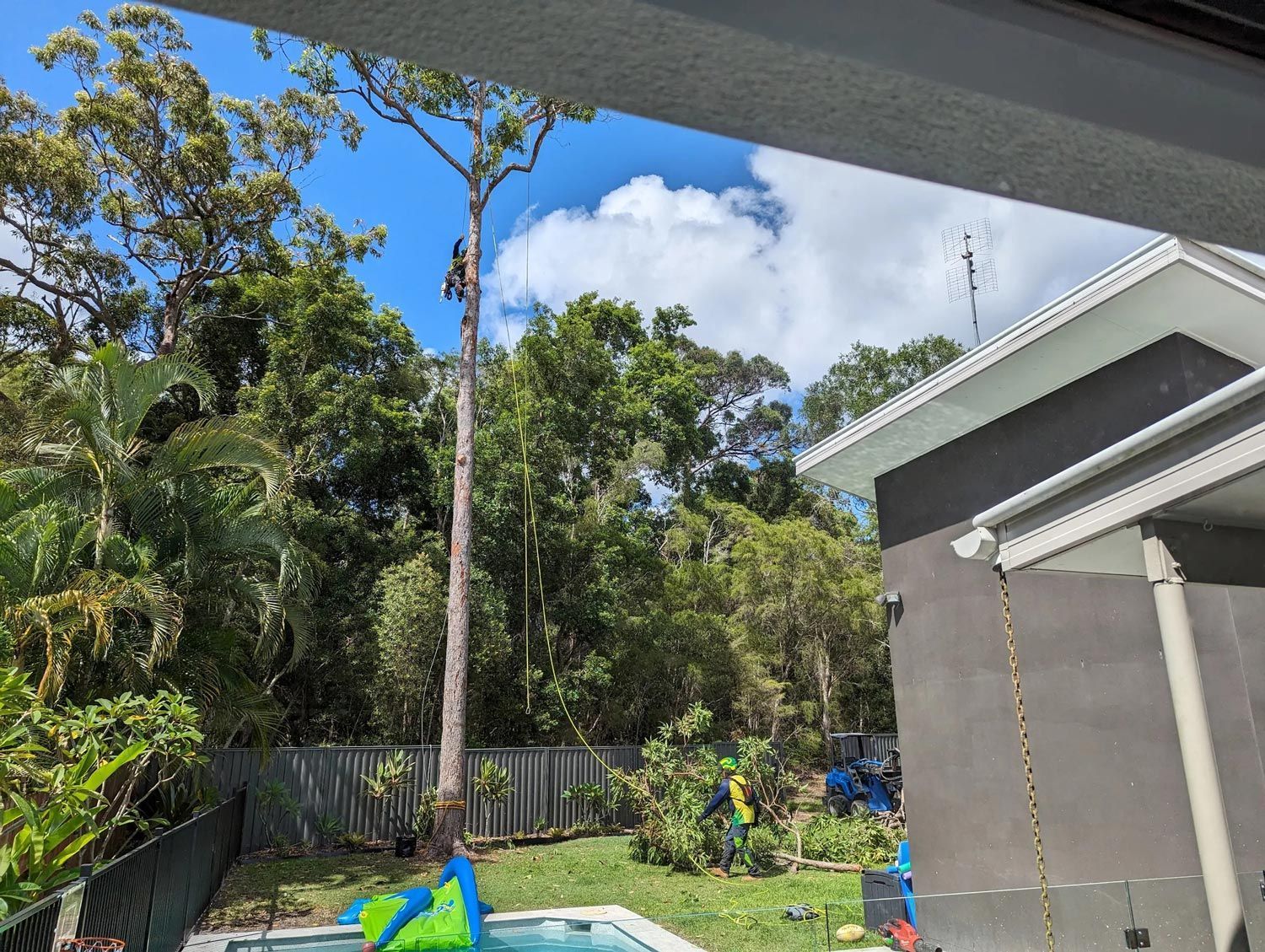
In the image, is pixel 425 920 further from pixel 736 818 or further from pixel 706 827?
pixel 706 827

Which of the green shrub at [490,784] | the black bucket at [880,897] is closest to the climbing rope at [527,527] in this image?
the green shrub at [490,784]

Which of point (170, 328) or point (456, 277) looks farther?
point (170, 328)

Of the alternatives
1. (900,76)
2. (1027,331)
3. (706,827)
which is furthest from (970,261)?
(900,76)

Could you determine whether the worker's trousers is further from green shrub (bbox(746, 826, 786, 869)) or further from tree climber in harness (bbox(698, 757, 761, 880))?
green shrub (bbox(746, 826, 786, 869))

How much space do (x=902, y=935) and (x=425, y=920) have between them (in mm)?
4414

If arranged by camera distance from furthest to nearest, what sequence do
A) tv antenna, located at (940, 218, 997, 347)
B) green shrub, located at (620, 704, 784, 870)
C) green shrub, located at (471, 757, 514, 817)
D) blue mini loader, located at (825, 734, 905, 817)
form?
green shrub, located at (471, 757, 514, 817)
blue mini loader, located at (825, 734, 905, 817)
tv antenna, located at (940, 218, 997, 347)
green shrub, located at (620, 704, 784, 870)

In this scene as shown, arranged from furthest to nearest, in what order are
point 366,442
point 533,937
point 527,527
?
point 366,442, point 527,527, point 533,937

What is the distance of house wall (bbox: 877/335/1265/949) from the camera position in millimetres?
A: 6004

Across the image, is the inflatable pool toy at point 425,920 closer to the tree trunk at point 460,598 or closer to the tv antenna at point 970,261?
the tree trunk at point 460,598

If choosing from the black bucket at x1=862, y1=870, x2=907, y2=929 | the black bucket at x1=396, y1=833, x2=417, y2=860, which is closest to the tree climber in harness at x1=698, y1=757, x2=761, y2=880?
the black bucket at x1=862, y1=870, x2=907, y2=929

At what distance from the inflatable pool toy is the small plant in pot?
6.91 m

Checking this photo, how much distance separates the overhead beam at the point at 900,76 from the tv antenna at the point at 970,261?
1528 cm

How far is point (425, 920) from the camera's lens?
8.41m

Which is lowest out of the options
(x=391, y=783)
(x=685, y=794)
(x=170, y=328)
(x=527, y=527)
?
(x=685, y=794)
